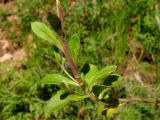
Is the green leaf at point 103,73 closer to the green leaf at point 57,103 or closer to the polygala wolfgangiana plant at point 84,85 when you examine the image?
the polygala wolfgangiana plant at point 84,85

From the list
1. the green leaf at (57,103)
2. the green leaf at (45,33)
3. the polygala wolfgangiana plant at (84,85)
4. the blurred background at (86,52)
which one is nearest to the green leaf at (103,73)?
the polygala wolfgangiana plant at (84,85)

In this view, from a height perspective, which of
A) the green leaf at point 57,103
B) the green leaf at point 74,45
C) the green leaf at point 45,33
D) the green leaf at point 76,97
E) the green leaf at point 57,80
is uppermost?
the green leaf at point 45,33

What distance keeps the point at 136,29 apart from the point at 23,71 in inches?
37.3

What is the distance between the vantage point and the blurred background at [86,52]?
2.76 metres

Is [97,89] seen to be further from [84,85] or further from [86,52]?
[86,52]

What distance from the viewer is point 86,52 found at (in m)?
3.19

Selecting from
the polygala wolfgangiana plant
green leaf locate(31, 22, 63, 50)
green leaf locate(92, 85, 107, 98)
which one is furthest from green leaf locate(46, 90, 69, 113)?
green leaf locate(31, 22, 63, 50)

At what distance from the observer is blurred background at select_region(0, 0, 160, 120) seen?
2760 millimetres

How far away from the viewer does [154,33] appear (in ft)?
10.6

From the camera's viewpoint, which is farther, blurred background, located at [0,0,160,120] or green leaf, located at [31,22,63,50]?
→ blurred background, located at [0,0,160,120]

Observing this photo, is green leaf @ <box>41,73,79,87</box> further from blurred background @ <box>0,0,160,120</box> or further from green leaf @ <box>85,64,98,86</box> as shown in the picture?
blurred background @ <box>0,0,160,120</box>

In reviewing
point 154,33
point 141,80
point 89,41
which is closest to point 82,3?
point 89,41

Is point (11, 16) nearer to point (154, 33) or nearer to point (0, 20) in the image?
point (0, 20)

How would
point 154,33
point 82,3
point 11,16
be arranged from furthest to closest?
point 11,16
point 82,3
point 154,33
